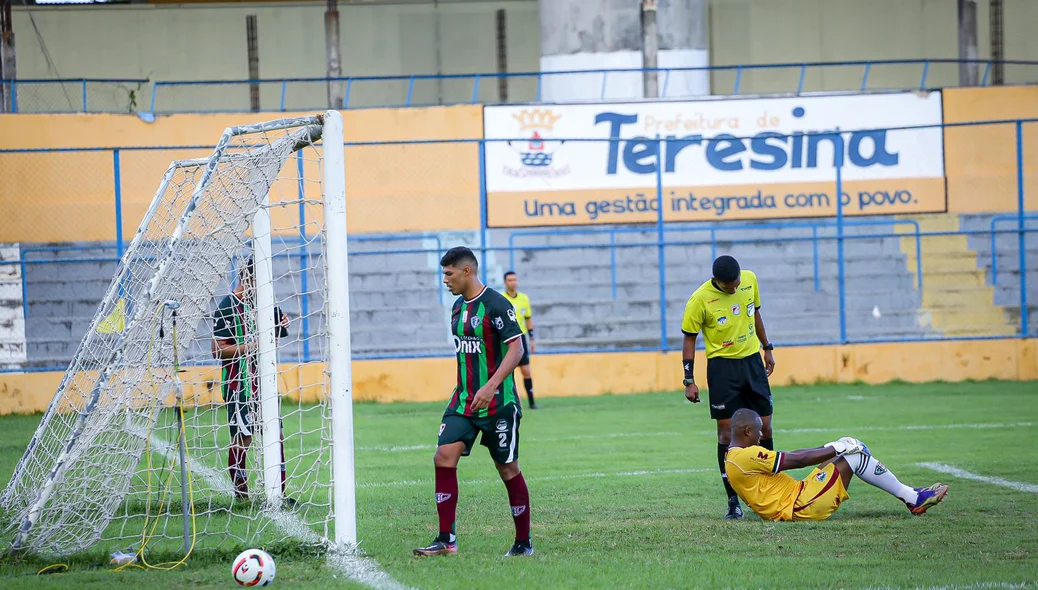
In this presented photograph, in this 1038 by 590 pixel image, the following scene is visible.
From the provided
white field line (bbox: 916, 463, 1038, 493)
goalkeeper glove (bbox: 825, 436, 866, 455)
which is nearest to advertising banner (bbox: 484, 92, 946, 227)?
white field line (bbox: 916, 463, 1038, 493)

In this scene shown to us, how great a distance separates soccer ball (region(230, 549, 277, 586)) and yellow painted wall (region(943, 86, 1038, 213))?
20.8 m

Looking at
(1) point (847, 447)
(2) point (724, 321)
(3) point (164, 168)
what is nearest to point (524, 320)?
(3) point (164, 168)

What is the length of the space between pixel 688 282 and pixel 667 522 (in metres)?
16.0

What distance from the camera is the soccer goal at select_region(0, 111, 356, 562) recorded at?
705cm

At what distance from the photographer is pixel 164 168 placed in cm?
2220

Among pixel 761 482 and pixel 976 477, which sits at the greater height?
pixel 761 482

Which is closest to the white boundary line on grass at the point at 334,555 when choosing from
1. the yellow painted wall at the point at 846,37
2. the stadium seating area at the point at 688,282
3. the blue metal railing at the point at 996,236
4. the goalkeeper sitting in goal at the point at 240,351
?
the goalkeeper sitting in goal at the point at 240,351

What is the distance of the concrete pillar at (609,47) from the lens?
25328 millimetres

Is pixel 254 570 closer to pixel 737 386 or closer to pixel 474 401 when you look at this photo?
pixel 474 401

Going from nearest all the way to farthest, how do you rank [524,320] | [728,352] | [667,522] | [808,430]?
1. [667,522]
2. [728,352]
3. [808,430]
4. [524,320]

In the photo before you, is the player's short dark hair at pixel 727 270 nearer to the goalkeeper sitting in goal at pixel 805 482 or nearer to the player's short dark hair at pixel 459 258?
the goalkeeper sitting in goal at pixel 805 482

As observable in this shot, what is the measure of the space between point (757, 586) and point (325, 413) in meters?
2.99

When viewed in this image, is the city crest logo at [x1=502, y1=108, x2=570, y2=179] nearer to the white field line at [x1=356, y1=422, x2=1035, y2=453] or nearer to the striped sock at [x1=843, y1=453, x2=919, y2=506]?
the white field line at [x1=356, y1=422, x2=1035, y2=453]

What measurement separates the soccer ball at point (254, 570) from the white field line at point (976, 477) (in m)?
5.78
